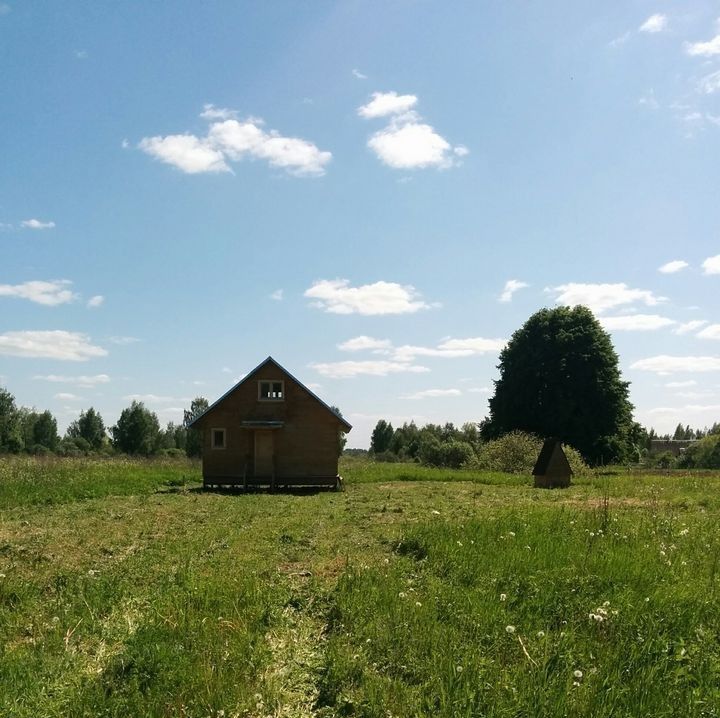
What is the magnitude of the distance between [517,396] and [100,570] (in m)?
49.5

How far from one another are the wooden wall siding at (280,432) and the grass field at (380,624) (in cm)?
2253

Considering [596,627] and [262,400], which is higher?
[262,400]

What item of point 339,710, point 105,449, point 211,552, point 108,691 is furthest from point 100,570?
point 105,449

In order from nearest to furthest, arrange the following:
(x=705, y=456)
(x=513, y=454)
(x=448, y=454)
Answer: (x=513, y=454) < (x=448, y=454) < (x=705, y=456)

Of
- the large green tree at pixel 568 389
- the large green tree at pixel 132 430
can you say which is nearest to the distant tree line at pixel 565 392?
the large green tree at pixel 568 389

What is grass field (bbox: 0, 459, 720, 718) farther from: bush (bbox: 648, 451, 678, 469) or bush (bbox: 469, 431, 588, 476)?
bush (bbox: 648, 451, 678, 469)

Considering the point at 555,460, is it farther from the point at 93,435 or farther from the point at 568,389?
the point at 93,435

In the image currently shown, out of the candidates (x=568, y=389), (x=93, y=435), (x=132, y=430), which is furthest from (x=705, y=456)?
(x=93, y=435)

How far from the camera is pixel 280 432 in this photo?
35.3 m

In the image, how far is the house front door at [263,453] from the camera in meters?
35.3

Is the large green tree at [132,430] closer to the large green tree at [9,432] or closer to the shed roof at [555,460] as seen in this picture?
the large green tree at [9,432]

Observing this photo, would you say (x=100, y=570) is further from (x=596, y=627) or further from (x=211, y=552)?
(x=596, y=627)

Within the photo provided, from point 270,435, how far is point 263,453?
3.58ft

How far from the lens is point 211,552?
11625 mm
